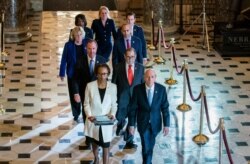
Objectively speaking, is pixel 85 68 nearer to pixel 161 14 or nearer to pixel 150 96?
pixel 150 96

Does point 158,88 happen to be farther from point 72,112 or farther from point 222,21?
point 222,21

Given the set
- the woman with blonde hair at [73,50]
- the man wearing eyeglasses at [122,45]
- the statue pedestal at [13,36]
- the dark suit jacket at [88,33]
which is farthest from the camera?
the statue pedestal at [13,36]

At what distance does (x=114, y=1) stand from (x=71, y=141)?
11206 mm

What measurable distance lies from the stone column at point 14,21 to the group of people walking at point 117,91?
5.56m

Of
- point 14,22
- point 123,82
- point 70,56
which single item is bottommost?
point 123,82

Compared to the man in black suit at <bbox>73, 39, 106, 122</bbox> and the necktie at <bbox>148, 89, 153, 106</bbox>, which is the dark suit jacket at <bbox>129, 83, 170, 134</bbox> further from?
the man in black suit at <bbox>73, 39, 106, 122</bbox>

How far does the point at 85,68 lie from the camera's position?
1054 cm

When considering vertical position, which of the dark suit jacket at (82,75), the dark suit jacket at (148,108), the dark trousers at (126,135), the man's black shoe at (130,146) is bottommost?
the man's black shoe at (130,146)

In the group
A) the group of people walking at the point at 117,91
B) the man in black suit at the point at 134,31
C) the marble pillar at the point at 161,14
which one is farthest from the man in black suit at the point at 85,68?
the marble pillar at the point at 161,14

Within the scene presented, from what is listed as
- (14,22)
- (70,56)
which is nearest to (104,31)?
(70,56)

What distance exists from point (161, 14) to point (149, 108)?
8.78 metres

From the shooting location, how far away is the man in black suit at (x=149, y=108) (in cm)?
939

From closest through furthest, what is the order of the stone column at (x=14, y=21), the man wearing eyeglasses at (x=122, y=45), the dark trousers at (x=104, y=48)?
the man wearing eyeglasses at (x=122, y=45) < the dark trousers at (x=104, y=48) < the stone column at (x=14, y=21)

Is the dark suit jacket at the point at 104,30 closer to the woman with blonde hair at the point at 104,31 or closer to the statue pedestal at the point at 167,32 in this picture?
the woman with blonde hair at the point at 104,31
